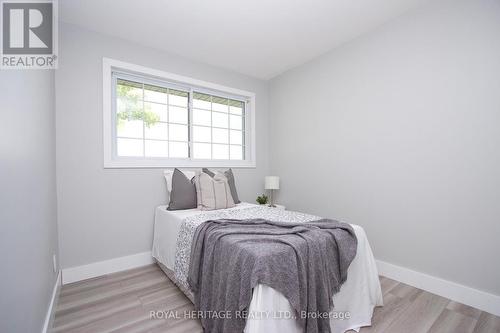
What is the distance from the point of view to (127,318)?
1.62 m

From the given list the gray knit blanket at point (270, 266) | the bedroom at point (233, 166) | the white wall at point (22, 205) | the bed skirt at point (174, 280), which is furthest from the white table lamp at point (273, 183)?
the white wall at point (22, 205)

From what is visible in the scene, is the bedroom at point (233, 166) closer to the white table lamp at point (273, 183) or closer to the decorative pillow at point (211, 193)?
the decorative pillow at point (211, 193)

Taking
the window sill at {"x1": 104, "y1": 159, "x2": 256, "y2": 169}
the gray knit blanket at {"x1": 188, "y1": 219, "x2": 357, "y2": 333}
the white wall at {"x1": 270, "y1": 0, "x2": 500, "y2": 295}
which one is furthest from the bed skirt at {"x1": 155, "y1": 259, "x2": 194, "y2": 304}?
the white wall at {"x1": 270, "y1": 0, "x2": 500, "y2": 295}

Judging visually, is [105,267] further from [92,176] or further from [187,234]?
[187,234]

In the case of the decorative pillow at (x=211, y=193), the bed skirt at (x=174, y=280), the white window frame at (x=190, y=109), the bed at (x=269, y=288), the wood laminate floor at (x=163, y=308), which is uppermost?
the white window frame at (x=190, y=109)

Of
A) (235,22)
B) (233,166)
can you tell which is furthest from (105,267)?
(235,22)

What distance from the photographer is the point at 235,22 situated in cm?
224

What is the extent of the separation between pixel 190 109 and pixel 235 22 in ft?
4.03

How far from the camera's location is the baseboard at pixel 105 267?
2.14m

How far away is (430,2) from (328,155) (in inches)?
67.0

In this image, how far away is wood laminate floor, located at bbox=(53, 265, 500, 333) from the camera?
1.53 meters

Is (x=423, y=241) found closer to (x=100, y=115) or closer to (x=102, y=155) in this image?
(x=102, y=155)

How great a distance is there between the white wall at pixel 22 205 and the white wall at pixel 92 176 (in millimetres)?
821

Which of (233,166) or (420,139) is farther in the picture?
(233,166)
